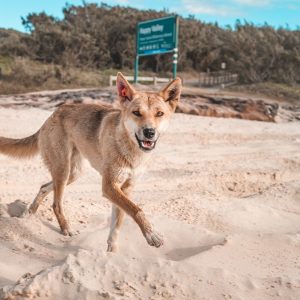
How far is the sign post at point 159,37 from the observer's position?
62.0ft

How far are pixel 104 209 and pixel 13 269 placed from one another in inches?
86.6

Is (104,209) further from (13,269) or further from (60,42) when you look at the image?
(60,42)

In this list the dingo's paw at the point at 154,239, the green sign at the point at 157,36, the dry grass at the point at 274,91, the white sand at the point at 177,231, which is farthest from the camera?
the green sign at the point at 157,36

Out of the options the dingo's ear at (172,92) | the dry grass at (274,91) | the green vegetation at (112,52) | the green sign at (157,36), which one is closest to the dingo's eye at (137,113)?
the dingo's ear at (172,92)

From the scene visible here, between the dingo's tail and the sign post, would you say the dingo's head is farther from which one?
the sign post

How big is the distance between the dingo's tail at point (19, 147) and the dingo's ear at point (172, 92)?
1.85 m

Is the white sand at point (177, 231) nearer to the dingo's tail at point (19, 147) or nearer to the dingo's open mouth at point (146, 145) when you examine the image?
the dingo's tail at point (19, 147)

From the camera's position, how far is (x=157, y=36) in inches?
778

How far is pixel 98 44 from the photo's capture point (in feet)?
99.8

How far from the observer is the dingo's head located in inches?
172

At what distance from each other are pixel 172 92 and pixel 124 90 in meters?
0.52

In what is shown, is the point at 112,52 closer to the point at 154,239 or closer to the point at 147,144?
the point at 147,144

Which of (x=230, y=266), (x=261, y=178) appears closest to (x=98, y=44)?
(x=261, y=178)

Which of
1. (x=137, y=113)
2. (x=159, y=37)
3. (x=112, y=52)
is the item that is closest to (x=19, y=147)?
(x=137, y=113)
